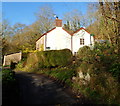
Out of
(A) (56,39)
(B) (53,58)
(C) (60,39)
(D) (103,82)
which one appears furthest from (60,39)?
(D) (103,82)

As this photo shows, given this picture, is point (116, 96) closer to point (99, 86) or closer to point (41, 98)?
point (99, 86)

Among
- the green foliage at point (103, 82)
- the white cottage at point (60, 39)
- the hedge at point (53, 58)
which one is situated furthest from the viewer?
the white cottage at point (60, 39)

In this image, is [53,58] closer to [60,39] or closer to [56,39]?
[56,39]

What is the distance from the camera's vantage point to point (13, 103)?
4441mm

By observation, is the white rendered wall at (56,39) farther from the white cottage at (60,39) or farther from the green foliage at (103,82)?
the green foliage at (103,82)

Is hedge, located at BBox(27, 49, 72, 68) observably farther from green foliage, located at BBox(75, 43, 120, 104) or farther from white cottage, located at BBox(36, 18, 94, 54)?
white cottage, located at BBox(36, 18, 94, 54)

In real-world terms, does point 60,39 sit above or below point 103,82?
above

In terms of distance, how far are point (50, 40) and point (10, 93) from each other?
19910 mm

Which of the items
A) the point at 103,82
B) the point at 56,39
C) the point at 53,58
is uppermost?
the point at 56,39

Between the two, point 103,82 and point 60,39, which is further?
point 60,39

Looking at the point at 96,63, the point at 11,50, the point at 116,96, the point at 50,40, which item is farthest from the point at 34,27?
the point at 116,96

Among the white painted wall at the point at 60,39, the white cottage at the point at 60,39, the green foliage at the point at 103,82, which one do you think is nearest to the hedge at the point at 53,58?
the green foliage at the point at 103,82

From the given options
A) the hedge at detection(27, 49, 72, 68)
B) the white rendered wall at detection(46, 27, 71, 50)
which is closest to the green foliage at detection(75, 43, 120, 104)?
the hedge at detection(27, 49, 72, 68)

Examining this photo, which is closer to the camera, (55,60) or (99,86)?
(99,86)
